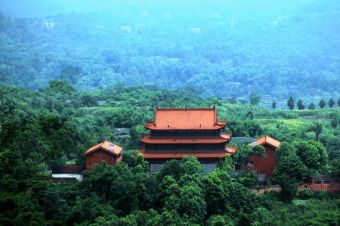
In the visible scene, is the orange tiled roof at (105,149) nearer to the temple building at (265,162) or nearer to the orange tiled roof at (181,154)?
the orange tiled roof at (181,154)

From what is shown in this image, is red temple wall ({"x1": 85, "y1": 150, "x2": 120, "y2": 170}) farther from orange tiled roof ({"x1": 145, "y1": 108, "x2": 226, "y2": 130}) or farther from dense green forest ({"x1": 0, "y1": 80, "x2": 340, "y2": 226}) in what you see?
orange tiled roof ({"x1": 145, "y1": 108, "x2": 226, "y2": 130})

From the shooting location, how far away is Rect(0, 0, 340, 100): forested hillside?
3541 inches

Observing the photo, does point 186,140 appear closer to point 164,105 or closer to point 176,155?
point 176,155

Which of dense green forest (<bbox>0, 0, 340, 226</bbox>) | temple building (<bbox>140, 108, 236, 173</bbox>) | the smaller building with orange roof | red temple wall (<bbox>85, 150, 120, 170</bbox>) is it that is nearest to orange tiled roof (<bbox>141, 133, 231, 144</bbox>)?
temple building (<bbox>140, 108, 236, 173</bbox>)

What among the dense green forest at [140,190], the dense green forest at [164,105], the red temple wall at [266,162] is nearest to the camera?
the dense green forest at [140,190]

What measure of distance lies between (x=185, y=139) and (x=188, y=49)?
85863 millimetres

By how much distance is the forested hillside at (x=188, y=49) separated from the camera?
295ft

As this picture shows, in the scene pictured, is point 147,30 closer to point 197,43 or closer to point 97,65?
point 197,43

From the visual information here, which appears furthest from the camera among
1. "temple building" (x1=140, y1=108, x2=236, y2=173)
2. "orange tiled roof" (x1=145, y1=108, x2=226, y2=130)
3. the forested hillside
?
the forested hillside

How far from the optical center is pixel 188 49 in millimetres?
116250

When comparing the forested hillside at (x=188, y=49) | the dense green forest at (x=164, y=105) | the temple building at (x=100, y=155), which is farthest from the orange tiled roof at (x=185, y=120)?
the forested hillside at (x=188, y=49)

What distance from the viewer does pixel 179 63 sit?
10438 centimetres

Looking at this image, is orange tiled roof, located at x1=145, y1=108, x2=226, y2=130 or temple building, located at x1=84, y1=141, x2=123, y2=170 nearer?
temple building, located at x1=84, y1=141, x2=123, y2=170

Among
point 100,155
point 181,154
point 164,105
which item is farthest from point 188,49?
point 100,155
